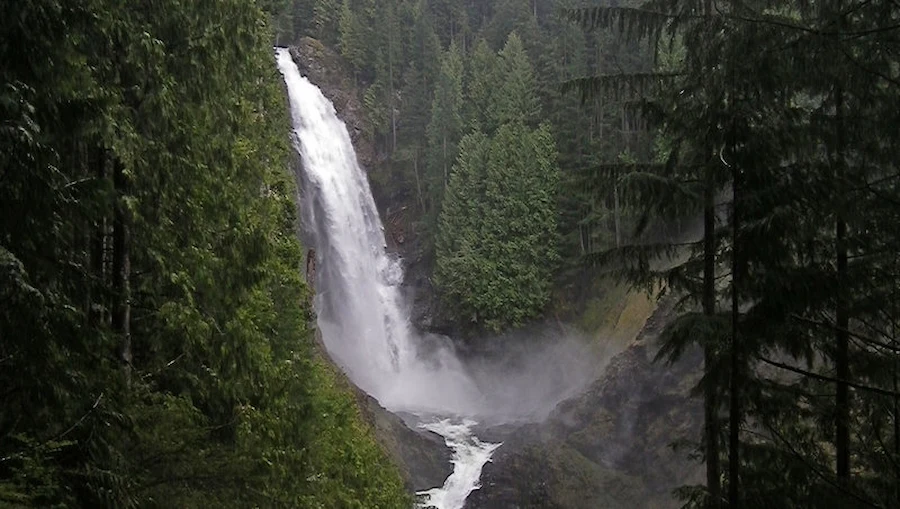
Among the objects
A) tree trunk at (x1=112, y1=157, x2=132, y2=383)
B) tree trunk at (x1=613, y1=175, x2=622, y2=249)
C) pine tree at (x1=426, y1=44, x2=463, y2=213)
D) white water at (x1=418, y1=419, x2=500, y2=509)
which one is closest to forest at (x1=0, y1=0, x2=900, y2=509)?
tree trunk at (x1=112, y1=157, x2=132, y2=383)

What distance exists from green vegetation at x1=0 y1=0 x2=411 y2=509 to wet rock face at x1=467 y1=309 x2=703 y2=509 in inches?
630

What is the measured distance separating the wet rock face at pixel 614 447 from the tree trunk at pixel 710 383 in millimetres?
14962

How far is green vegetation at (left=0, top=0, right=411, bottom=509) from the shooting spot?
4.36 metres

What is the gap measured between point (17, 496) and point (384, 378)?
33342 millimetres

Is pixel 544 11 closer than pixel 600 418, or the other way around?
pixel 600 418

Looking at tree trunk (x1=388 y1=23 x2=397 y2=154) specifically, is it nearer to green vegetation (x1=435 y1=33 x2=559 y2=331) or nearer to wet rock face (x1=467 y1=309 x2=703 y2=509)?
green vegetation (x1=435 y1=33 x2=559 y2=331)

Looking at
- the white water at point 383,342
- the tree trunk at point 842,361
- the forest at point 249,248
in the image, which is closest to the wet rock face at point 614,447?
the white water at point 383,342

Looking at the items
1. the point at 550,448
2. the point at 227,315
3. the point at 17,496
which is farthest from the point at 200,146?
the point at 550,448

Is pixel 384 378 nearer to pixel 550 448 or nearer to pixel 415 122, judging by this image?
pixel 550 448

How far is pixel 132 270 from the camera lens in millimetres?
7492

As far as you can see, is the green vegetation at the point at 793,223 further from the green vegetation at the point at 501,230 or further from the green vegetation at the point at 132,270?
the green vegetation at the point at 501,230

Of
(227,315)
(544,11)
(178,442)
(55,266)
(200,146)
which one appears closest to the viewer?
(55,266)

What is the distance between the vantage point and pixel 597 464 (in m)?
24.9

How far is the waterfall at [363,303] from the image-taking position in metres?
36.2
